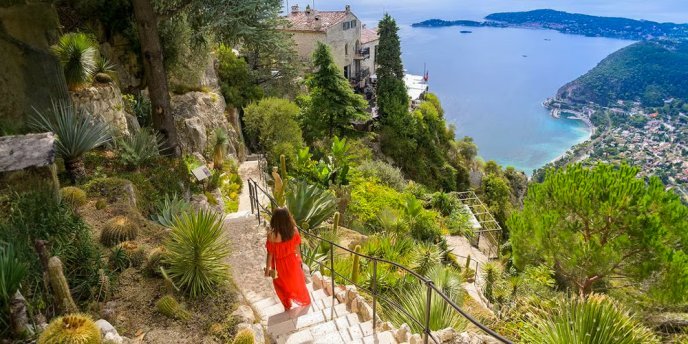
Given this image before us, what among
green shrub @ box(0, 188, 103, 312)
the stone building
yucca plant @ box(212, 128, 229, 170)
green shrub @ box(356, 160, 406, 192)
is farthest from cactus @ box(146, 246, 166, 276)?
the stone building

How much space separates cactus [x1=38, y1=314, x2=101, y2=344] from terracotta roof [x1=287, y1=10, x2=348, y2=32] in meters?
34.7

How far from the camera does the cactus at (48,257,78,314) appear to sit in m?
4.23

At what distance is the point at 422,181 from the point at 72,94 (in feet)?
88.9

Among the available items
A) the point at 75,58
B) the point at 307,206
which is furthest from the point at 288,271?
the point at 75,58

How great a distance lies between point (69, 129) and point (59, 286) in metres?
4.70

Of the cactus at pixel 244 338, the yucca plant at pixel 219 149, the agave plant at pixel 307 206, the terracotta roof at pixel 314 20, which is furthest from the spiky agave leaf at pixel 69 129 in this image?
the terracotta roof at pixel 314 20

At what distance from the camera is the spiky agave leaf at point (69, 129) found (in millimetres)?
7883

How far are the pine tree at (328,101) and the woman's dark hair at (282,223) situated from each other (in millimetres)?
20477

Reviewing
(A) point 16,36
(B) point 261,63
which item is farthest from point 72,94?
(B) point 261,63

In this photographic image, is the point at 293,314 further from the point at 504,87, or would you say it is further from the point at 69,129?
the point at 504,87

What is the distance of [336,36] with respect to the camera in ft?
124

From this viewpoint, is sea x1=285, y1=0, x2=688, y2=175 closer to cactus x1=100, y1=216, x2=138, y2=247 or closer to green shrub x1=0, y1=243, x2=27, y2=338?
cactus x1=100, y1=216, x2=138, y2=247

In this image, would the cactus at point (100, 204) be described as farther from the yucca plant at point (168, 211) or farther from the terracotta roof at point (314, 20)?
the terracotta roof at point (314, 20)

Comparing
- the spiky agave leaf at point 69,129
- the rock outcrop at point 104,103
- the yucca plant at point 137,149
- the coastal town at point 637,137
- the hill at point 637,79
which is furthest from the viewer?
the hill at point 637,79
